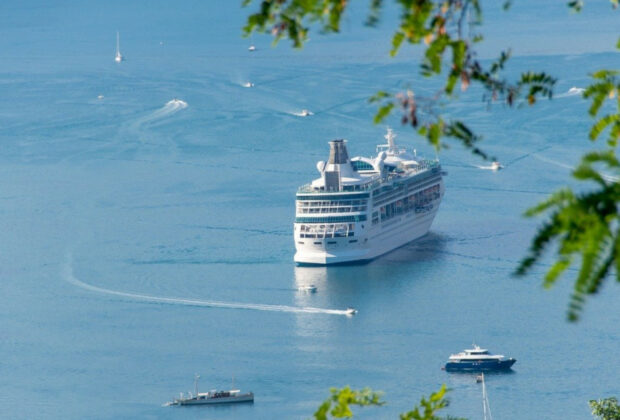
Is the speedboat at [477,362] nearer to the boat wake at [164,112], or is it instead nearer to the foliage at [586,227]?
the foliage at [586,227]

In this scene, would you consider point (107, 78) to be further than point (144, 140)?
Yes

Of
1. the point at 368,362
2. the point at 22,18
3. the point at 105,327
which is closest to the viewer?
the point at 368,362

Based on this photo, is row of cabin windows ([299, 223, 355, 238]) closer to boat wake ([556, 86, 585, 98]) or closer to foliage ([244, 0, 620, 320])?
boat wake ([556, 86, 585, 98])

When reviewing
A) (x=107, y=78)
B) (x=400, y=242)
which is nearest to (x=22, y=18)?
(x=107, y=78)

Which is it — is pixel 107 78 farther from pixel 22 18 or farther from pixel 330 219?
pixel 22 18

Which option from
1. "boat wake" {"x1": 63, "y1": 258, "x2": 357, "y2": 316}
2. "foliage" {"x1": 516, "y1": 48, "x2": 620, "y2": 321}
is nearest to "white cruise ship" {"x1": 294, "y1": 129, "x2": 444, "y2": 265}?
"boat wake" {"x1": 63, "y1": 258, "x2": 357, "y2": 316}

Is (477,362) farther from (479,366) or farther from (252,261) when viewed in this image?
(252,261)
